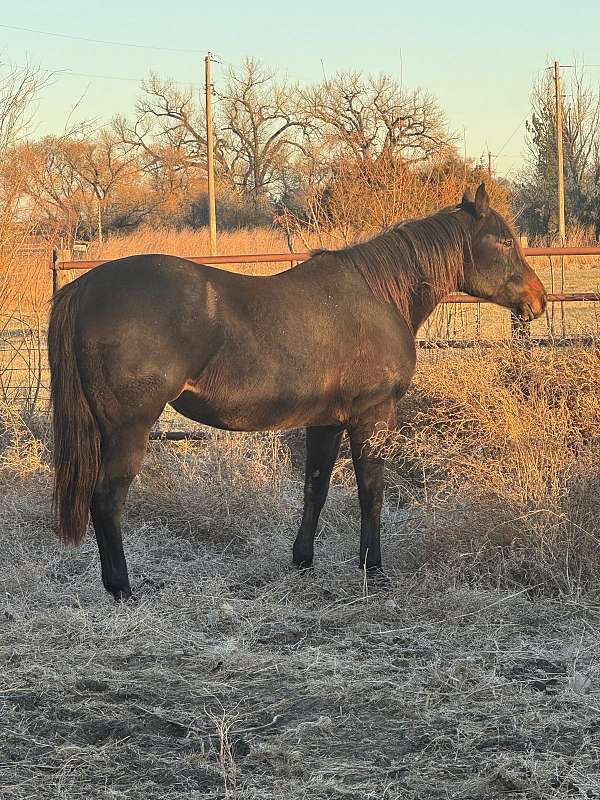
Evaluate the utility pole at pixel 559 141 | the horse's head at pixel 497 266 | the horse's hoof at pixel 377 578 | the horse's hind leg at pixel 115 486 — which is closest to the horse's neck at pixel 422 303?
the horse's head at pixel 497 266

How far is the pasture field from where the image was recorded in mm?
2875

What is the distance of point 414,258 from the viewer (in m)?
5.12

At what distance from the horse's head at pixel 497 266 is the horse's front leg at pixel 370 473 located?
94 centimetres

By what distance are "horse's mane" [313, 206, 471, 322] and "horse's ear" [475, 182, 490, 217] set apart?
0.09 metres

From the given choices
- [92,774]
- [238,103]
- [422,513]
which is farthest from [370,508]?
[238,103]

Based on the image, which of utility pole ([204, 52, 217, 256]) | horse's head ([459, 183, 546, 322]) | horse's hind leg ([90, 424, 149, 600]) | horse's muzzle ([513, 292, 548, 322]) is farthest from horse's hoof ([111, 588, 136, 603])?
utility pole ([204, 52, 217, 256])

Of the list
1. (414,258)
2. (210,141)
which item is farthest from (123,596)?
(210,141)

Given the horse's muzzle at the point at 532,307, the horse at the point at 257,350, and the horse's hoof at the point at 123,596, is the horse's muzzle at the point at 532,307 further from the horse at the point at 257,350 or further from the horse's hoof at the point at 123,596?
the horse's hoof at the point at 123,596

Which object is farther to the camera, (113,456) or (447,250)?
(447,250)

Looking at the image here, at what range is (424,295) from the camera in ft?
17.0

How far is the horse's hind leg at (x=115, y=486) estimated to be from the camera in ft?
14.5

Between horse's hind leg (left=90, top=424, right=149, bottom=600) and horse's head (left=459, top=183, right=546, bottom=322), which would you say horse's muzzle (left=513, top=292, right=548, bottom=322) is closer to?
horse's head (left=459, top=183, right=546, bottom=322)

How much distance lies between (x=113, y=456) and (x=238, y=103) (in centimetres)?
4362

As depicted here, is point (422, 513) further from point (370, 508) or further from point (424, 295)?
point (424, 295)
